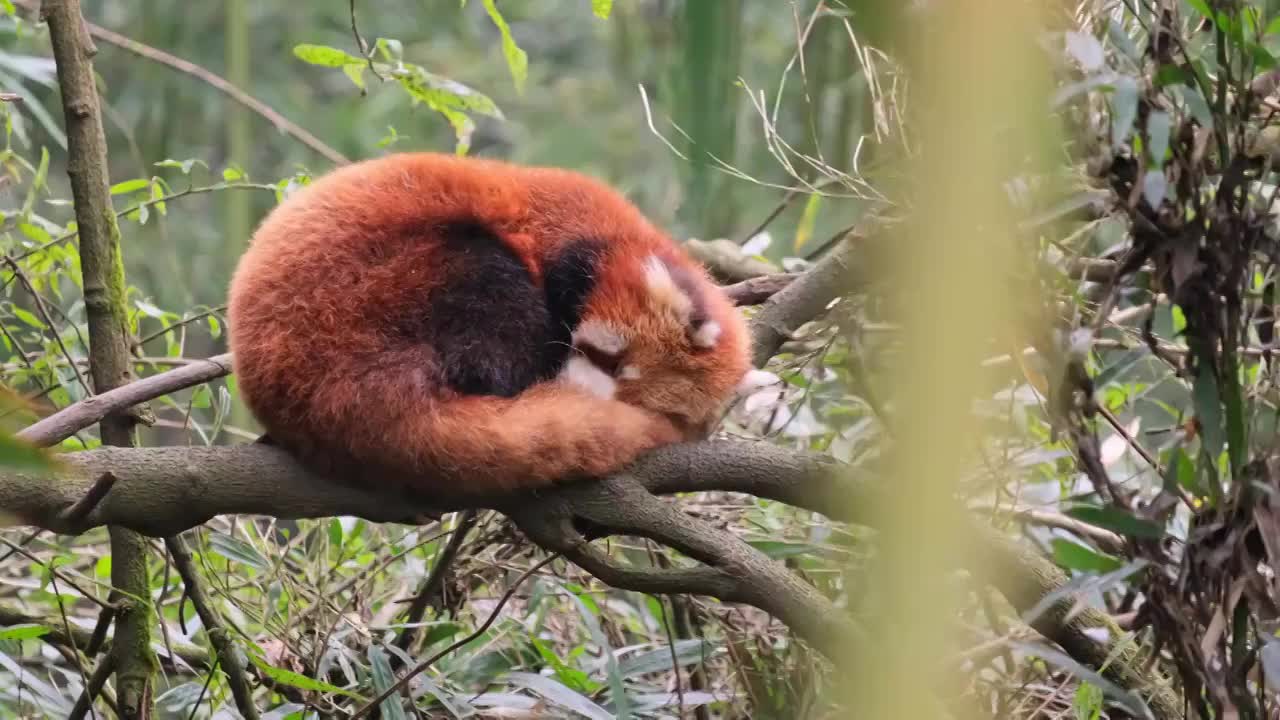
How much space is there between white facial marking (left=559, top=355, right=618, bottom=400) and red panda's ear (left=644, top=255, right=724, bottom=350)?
0.48 ft

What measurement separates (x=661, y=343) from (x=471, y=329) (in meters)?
0.30

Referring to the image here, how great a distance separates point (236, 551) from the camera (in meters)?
1.93

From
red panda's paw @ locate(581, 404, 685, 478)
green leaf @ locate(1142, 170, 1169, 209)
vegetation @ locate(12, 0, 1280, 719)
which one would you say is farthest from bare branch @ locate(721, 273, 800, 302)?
green leaf @ locate(1142, 170, 1169, 209)

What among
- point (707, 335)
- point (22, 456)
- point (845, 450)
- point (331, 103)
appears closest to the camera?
point (22, 456)

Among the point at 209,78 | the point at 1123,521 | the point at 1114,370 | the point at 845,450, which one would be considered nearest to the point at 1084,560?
the point at 1123,521

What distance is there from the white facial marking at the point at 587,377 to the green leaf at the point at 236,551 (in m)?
0.62

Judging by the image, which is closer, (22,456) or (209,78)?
(22,456)

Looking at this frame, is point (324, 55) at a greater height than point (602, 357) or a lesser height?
greater

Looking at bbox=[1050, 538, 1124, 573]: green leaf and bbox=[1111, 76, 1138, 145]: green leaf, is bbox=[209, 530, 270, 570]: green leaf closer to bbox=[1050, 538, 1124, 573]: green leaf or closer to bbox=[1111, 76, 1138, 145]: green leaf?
bbox=[1050, 538, 1124, 573]: green leaf

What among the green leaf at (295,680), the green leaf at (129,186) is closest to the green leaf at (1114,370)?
the green leaf at (295,680)

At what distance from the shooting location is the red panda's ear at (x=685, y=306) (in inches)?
71.8

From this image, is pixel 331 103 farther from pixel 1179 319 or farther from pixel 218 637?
pixel 1179 319

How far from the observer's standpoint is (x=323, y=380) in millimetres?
1540

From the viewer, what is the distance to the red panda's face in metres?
1.79
